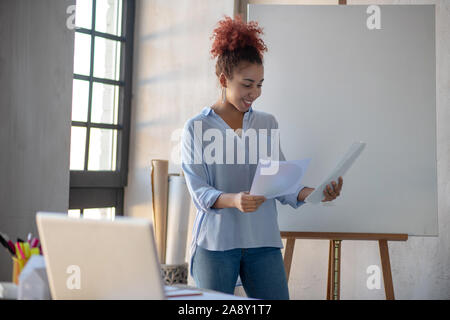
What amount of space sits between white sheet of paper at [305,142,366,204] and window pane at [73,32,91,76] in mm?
1911

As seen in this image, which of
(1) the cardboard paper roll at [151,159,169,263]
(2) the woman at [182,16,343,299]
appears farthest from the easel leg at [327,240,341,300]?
(1) the cardboard paper roll at [151,159,169,263]

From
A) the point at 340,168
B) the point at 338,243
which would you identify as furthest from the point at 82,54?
the point at 340,168

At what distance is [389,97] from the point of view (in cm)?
269

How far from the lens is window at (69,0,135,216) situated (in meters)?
3.21

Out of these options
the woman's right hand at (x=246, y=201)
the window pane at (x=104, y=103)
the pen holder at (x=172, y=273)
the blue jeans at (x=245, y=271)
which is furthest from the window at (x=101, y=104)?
the woman's right hand at (x=246, y=201)

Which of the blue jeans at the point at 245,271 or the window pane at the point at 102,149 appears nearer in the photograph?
the blue jeans at the point at 245,271

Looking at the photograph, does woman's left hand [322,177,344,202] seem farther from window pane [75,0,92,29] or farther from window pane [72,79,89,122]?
window pane [75,0,92,29]

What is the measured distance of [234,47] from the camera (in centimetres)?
198

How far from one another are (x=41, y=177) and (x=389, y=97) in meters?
1.75

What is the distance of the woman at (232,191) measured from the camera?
1826 millimetres

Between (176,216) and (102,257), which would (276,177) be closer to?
(102,257)

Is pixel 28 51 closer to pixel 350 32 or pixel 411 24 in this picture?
pixel 350 32

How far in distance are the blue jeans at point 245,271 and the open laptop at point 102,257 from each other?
72 centimetres

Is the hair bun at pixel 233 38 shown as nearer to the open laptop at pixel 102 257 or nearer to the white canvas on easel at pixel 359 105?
the white canvas on easel at pixel 359 105
